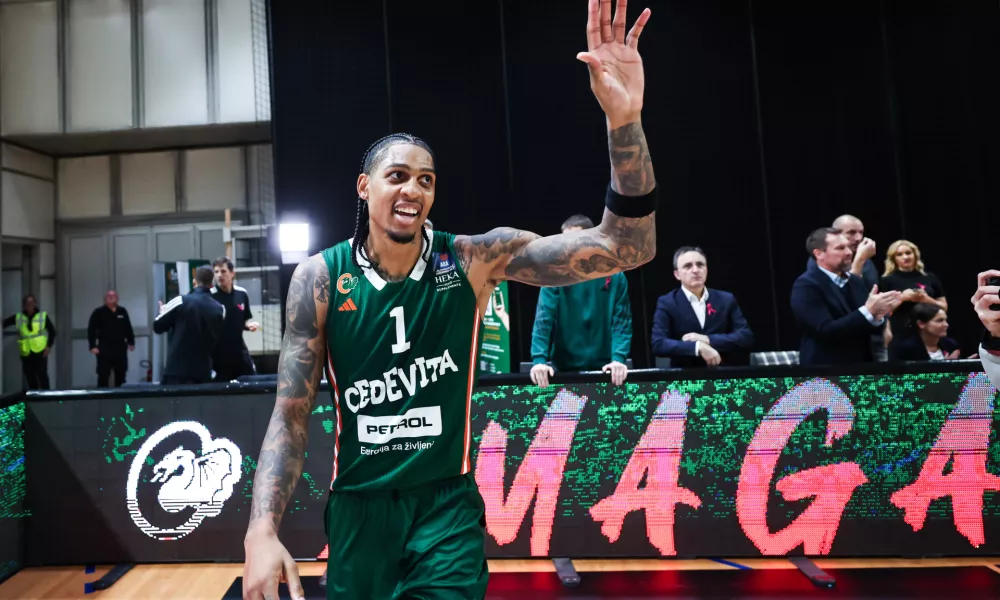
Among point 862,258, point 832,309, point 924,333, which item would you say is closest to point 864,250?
point 862,258

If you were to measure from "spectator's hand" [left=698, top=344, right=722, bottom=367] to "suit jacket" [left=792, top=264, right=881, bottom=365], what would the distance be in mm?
604

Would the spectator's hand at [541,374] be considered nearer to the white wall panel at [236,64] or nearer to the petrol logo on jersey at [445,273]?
the petrol logo on jersey at [445,273]

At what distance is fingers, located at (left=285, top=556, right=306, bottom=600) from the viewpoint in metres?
1.49

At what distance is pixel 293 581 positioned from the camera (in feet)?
4.95

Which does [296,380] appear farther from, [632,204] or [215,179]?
[215,179]

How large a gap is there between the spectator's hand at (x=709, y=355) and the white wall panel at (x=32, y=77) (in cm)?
1122

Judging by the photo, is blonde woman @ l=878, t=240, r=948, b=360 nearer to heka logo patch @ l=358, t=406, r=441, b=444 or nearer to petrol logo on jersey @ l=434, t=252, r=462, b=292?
petrol logo on jersey @ l=434, t=252, r=462, b=292

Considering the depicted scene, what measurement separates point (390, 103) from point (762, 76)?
4.94m

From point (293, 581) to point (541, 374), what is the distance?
2657 mm

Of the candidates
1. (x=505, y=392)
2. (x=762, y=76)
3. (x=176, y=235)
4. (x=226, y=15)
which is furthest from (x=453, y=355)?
(x=176, y=235)

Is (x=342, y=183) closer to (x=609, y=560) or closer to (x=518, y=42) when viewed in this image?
(x=518, y=42)

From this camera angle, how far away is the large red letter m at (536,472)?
4125mm

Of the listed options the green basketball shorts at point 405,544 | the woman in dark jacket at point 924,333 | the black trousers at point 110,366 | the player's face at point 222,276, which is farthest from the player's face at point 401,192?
the black trousers at point 110,366

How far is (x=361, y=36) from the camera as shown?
9547 mm
